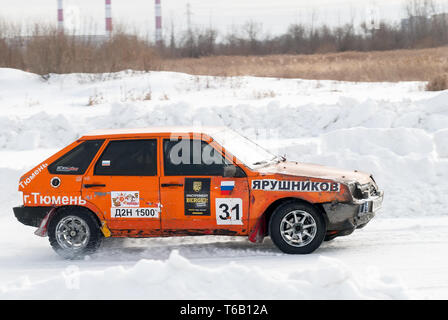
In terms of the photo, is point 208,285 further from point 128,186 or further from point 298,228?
point 128,186

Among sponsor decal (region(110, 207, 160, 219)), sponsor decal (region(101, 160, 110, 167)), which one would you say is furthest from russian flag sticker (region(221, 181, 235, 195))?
sponsor decal (region(101, 160, 110, 167))

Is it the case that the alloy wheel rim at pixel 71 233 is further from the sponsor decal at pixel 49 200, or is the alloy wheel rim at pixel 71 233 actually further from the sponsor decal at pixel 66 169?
the sponsor decal at pixel 66 169

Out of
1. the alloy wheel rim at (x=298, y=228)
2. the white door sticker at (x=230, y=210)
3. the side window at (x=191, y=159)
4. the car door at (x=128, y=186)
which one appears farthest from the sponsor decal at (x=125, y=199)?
the alloy wheel rim at (x=298, y=228)

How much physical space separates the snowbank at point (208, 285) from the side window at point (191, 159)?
201 cm

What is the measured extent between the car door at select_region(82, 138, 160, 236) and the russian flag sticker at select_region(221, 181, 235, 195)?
30.0 inches

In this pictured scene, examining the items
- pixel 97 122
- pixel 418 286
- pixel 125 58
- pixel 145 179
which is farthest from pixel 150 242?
pixel 125 58

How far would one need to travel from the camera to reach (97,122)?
17203mm

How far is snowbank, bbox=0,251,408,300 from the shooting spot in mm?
5285

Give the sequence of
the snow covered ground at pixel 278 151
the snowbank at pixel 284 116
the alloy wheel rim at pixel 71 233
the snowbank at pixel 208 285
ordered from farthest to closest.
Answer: the snowbank at pixel 284 116, the alloy wheel rim at pixel 71 233, the snow covered ground at pixel 278 151, the snowbank at pixel 208 285

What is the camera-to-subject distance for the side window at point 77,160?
7872 mm

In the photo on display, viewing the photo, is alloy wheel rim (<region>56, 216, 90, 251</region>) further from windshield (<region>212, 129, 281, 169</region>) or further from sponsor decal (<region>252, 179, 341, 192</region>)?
sponsor decal (<region>252, 179, 341, 192</region>)

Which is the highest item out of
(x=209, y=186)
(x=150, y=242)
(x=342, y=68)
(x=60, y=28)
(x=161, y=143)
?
(x=60, y=28)

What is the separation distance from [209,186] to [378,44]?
53225mm
